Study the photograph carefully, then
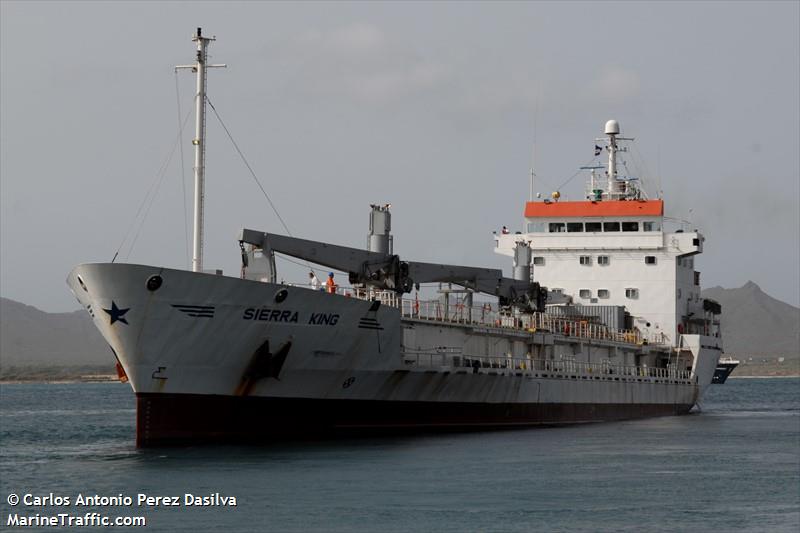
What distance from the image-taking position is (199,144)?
3634cm

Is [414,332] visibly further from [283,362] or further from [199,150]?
[199,150]

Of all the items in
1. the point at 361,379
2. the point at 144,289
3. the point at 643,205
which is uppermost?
the point at 643,205

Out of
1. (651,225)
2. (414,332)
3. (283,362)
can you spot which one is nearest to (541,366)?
(414,332)

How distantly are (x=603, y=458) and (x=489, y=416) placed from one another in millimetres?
10014

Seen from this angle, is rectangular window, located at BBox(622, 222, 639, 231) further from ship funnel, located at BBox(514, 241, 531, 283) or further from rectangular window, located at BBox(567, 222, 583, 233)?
ship funnel, located at BBox(514, 241, 531, 283)

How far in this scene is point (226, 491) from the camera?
86.7ft

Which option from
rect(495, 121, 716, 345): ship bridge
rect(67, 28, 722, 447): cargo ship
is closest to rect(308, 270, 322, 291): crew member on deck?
rect(67, 28, 722, 447): cargo ship

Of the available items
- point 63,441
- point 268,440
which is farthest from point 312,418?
point 63,441

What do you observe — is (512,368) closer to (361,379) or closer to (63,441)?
(361,379)

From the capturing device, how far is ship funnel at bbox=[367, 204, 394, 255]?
41.8 metres

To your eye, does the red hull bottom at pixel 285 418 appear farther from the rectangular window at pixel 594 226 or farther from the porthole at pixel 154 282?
the rectangular window at pixel 594 226

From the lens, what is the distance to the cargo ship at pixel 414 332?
33656 millimetres

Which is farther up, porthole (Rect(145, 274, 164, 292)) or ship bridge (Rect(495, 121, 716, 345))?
ship bridge (Rect(495, 121, 716, 345))

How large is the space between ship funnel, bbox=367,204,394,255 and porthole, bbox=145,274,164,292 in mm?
10376
